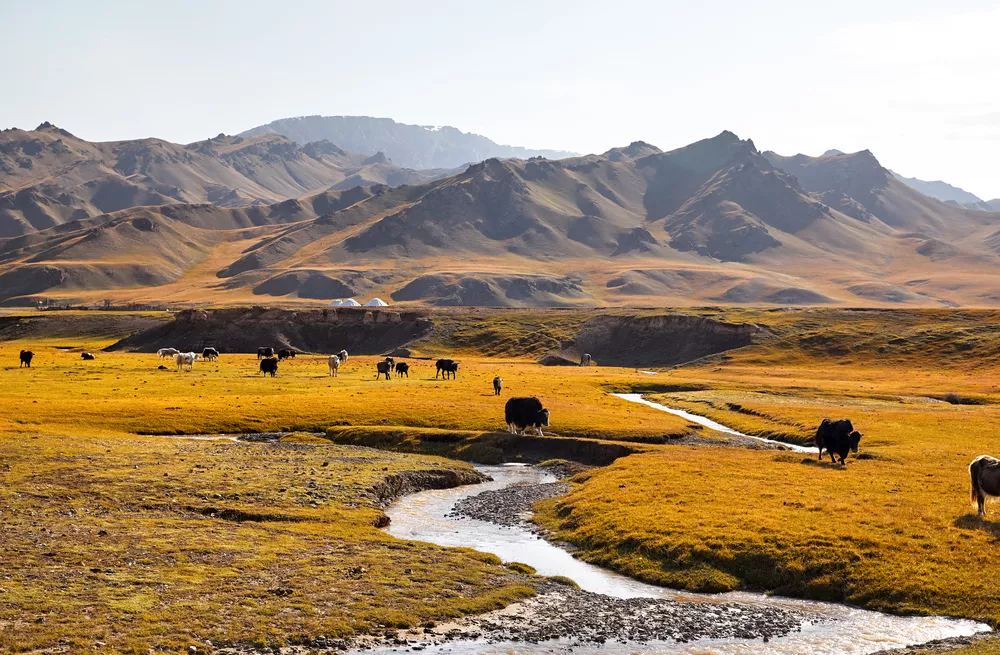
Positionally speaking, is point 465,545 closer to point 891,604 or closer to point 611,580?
point 611,580

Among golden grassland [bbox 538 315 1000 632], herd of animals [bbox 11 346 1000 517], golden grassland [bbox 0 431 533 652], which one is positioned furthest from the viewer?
herd of animals [bbox 11 346 1000 517]

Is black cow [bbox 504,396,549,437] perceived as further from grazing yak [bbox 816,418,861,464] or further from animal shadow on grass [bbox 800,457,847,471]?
grazing yak [bbox 816,418,861,464]

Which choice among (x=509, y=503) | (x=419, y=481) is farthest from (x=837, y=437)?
(x=419, y=481)

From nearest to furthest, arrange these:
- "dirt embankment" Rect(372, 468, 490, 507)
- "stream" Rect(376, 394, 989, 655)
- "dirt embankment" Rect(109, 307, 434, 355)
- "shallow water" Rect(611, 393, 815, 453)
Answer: "stream" Rect(376, 394, 989, 655)
"dirt embankment" Rect(372, 468, 490, 507)
"shallow water" Rect(611, 393, 815, 453)
"dirt embankment" Rect(109, 307, 434, 355)

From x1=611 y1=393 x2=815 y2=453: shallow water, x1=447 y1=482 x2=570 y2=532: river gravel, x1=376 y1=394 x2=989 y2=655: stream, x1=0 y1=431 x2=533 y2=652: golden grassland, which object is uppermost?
x1=611 y1=393 x2=815 y2=453: shallow water

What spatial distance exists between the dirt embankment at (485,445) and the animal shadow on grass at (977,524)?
23275mm

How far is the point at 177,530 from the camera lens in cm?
3047

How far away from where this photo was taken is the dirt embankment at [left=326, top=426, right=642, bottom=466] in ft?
178

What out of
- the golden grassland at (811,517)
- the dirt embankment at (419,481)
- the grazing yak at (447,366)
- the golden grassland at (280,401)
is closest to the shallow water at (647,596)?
the golden grassland at (811,517)

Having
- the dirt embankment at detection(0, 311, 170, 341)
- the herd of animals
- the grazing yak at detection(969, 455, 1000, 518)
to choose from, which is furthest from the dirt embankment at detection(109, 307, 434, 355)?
the grazing yak at detection(969, 455, 1000, 518)

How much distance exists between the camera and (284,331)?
159125 mm

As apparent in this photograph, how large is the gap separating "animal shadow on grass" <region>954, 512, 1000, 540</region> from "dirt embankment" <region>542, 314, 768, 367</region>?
109 m

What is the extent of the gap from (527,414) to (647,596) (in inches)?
1190

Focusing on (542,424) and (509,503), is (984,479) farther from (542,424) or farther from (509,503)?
(542,424)
